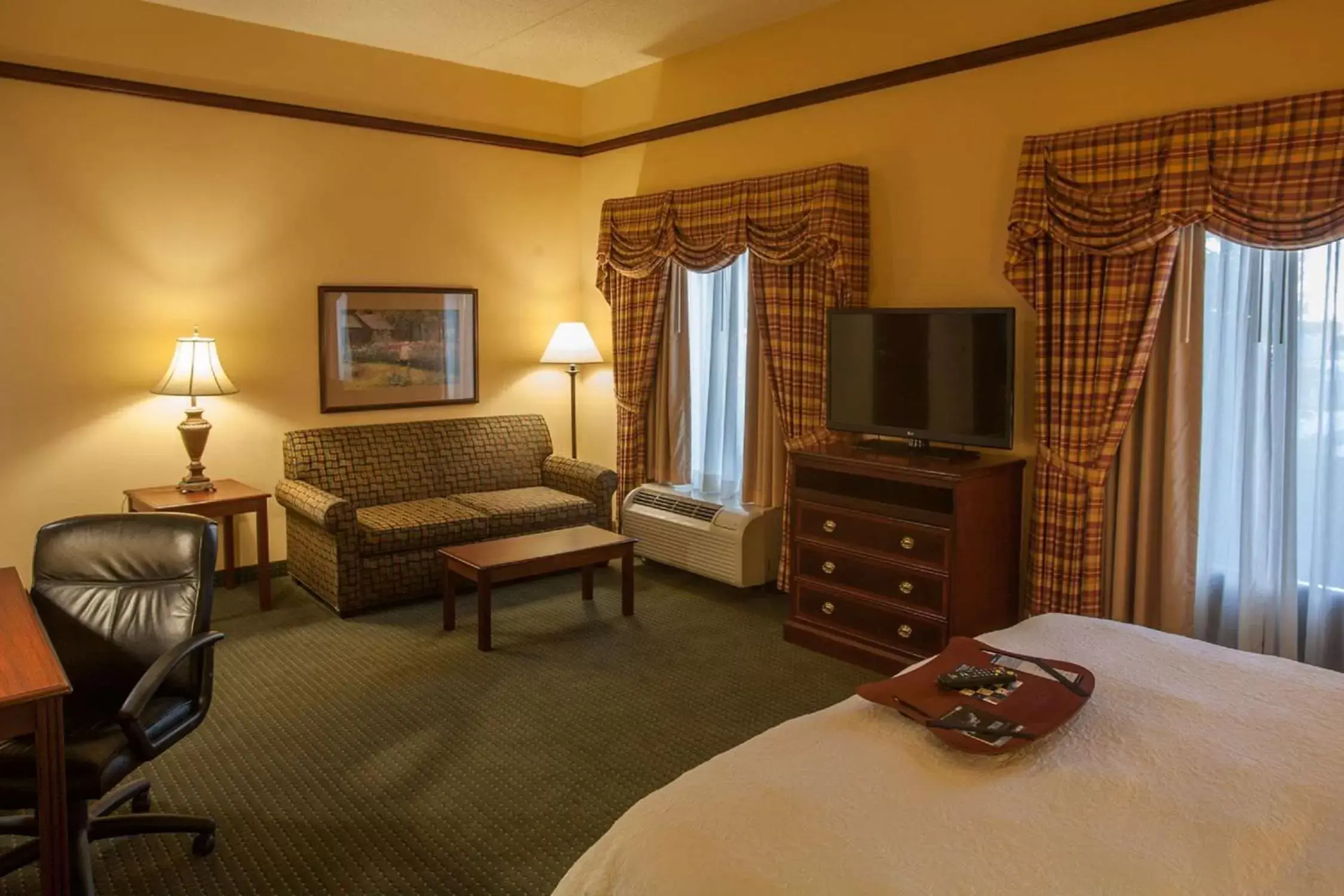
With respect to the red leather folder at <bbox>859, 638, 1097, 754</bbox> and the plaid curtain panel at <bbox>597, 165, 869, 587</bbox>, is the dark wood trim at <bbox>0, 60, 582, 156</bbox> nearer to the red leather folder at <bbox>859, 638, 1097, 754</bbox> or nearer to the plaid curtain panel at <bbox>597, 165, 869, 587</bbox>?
the plaid curtain panel at <bbox>597, 165, 869, 587</bbox>

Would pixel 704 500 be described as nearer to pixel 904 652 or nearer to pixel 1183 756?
pixel 904 652

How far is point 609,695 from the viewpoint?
12.7 feet

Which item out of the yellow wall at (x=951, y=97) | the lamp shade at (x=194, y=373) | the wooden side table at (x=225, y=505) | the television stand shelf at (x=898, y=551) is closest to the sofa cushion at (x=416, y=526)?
the wooden side table at (x=225, y=505)

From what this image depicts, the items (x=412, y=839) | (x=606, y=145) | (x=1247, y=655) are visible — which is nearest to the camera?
(x=1247, y=655)

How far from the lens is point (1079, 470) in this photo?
3.77 m

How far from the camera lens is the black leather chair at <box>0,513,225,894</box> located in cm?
259

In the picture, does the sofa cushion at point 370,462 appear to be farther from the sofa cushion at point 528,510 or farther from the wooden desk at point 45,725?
the wooden desk at point 45,725

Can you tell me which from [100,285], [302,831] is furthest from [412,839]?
[100,285]

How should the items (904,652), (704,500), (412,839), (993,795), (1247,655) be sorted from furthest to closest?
(704,500)
(904,652)
(412,839)
(1247,655)
(993,795)

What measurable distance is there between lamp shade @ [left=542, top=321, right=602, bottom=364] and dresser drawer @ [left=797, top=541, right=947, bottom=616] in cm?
225

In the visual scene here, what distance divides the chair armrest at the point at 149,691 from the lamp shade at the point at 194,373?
2.43 meters

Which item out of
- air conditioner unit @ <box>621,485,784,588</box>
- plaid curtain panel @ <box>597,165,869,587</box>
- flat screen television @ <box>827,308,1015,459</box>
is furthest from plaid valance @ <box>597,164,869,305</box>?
air conditioner unit @ <box>621,485,784,588</box>

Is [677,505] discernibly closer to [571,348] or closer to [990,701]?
[571,348]

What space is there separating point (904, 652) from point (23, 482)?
A: 428 cm
